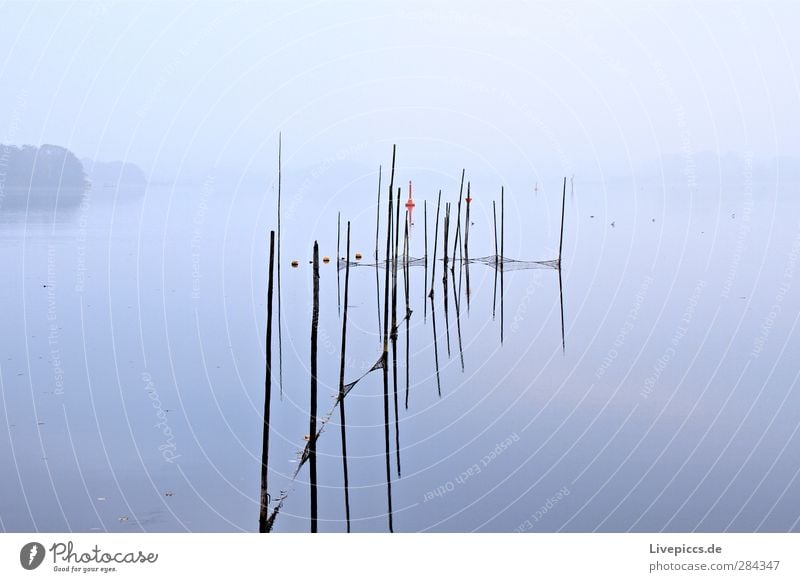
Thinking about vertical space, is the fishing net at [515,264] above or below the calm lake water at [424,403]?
above

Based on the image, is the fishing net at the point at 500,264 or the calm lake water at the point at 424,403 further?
the fishing net at the point at 500,264

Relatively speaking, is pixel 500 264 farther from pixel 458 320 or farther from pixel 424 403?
pixel 424 403

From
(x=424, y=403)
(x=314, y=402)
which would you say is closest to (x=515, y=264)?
(x=424, y=403)

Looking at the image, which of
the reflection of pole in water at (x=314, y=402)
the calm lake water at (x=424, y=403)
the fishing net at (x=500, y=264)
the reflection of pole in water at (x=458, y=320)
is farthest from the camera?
the fishing net at (x=500, y=264)

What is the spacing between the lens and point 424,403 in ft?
41.7

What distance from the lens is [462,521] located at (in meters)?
9.17

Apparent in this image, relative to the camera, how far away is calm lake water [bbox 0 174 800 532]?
933 cm

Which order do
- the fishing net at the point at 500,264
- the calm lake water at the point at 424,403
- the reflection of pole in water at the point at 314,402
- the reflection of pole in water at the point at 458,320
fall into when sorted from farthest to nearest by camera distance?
the fishing net at the point at 500,264
the reflection of pole in water at the point at 458,320
the calm lake water at the point at 424,403
the reflection of pole in water at the point at 314,402

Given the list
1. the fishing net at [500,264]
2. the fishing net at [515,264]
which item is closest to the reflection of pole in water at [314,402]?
the fishing net at [500,264]

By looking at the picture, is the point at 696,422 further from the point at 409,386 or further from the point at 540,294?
the point at 540,294

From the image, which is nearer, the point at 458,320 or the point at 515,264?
the point at 458,320

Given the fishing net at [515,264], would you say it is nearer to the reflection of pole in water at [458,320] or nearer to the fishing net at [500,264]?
the fishing net at [500,264]

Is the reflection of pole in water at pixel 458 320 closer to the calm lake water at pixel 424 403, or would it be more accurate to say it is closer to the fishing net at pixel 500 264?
the calm lake water at pixel 424 403

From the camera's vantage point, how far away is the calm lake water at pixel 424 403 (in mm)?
9328
